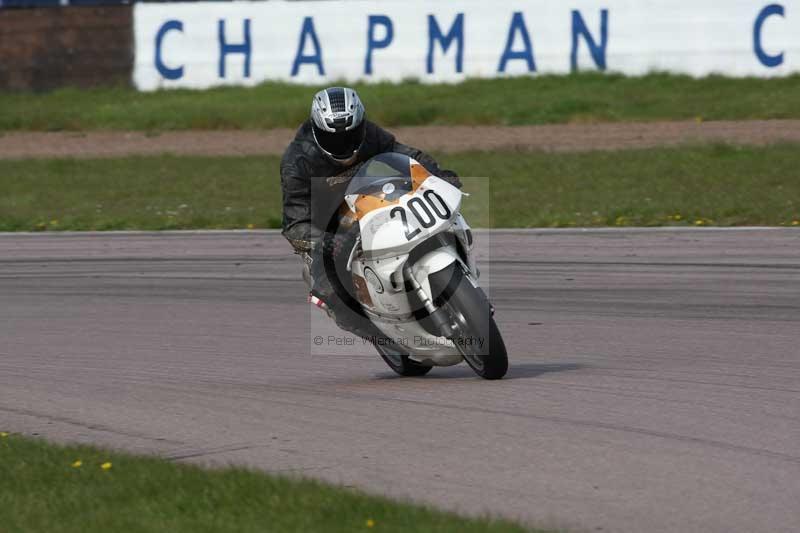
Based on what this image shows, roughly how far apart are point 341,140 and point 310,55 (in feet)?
53.9

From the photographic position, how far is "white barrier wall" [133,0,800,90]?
20859 millimetres

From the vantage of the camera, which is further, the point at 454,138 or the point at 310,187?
the point at 454,138

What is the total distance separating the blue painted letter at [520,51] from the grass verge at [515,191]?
11.1 feet

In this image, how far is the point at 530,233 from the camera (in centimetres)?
1326

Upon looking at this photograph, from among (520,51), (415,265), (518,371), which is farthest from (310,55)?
(415,265)

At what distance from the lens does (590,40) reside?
2181 centimetres

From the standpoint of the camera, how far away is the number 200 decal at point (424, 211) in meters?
6.79

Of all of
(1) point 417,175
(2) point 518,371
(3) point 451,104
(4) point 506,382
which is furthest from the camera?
(3) point 451,104

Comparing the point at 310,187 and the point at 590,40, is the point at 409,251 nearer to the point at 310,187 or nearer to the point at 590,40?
the point at 310,187

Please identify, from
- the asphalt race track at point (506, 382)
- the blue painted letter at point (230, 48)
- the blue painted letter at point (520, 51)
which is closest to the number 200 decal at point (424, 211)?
the asphalt race track at point (506, 382)

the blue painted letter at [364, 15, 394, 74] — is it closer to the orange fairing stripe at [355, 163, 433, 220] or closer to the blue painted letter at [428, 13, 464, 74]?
the blue painted letter at [428, 13, 464, 74]

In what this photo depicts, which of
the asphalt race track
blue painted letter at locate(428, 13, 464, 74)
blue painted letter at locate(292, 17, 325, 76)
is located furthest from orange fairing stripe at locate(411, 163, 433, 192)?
blue painted letter at locate(292, 17, 325, 76)

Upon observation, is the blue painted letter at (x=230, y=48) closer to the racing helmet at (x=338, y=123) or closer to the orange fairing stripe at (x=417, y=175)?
the racing helmet at (x=338, y=123)

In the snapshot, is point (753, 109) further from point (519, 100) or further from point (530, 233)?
point (530, 233)
